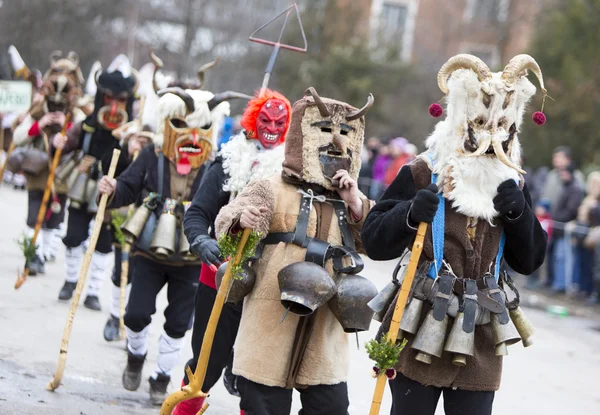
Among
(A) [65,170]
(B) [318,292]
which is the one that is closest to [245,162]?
(B) [318,292]

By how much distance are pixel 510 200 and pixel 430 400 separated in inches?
37.2

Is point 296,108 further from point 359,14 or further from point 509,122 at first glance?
point 359,14

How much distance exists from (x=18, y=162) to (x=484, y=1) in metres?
28.7

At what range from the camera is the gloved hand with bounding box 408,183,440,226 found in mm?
4156

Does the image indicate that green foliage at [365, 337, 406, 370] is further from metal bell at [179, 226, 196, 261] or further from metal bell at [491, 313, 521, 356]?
metal bell at [179, 226, 196, 261]

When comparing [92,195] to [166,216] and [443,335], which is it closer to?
[166,216]

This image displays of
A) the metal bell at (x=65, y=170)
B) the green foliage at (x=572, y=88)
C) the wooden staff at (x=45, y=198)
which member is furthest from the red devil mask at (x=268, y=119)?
the green foliage at (x=572, y=88)

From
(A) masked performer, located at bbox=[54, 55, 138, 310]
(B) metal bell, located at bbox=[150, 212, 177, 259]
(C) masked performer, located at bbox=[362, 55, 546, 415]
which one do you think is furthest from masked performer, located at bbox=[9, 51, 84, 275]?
(C) masked performer, located at bbox=[362, 55, 546, 415]

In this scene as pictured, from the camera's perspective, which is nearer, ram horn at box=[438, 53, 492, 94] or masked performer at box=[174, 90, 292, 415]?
ram horn at box=[438, 53, 492, 94]

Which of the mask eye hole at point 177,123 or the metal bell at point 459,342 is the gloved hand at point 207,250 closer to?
the metal bell at point 459,342

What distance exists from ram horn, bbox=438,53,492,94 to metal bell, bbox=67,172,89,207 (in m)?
5.69

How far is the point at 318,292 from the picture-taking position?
451cm

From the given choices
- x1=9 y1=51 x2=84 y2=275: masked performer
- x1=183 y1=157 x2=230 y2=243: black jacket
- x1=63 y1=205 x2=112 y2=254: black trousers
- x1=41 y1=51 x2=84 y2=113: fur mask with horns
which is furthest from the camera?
x1=41 y1=51 x2=84 y2=113: fur mask with horns

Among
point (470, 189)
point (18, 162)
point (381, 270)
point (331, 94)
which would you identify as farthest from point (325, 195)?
point (331, 94)
